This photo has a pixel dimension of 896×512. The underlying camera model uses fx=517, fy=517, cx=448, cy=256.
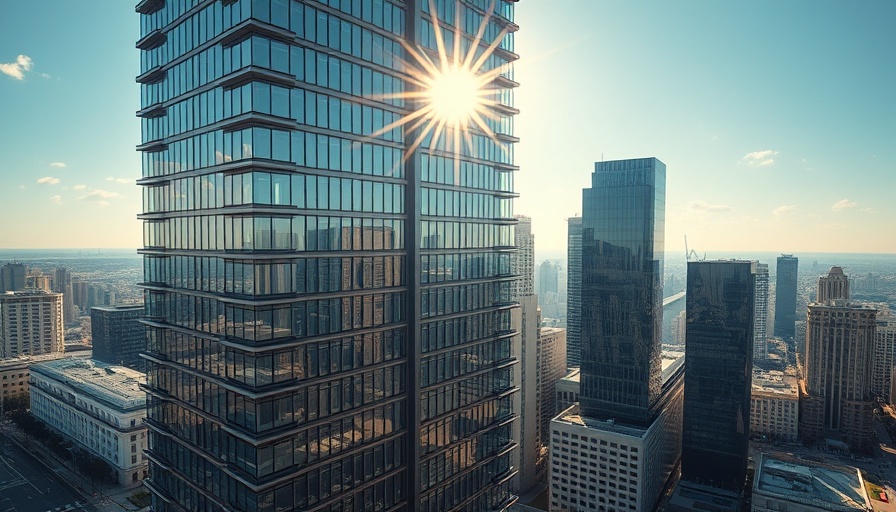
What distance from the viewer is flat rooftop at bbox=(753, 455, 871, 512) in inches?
2862

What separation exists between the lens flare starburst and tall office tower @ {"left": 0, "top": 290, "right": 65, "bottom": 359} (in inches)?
6773

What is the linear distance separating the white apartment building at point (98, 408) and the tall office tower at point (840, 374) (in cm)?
15459

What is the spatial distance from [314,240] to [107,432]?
92.7 metres

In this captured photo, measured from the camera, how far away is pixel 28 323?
157625 millimetres

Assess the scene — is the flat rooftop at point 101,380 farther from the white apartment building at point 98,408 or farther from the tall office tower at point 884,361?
the tall office tower at point 884,361

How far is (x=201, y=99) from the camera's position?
29.5 m

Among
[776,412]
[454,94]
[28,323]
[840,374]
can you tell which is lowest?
[776,412]

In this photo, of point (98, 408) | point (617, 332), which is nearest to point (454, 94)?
point (617, 332)

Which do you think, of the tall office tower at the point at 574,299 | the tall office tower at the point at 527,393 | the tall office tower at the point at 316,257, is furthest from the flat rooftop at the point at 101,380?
the tall office tower at the point at 574,299

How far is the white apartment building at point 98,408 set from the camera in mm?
91938

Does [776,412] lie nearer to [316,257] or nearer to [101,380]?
[316,257]

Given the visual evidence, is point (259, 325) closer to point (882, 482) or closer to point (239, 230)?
point (239, 230)

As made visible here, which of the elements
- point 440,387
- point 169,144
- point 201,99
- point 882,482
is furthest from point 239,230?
point 882,482

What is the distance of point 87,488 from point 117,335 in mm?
71160
